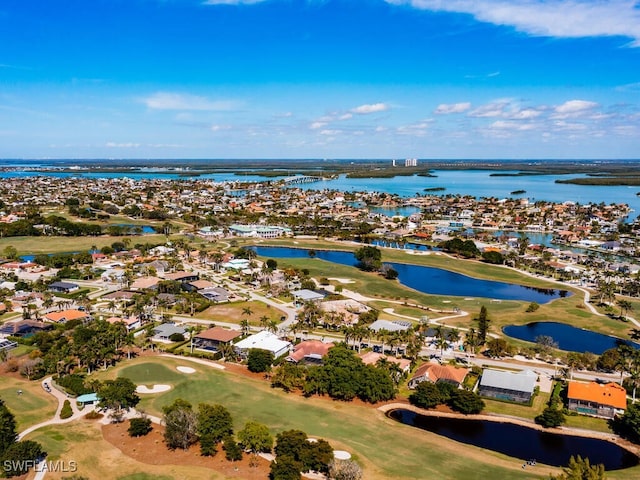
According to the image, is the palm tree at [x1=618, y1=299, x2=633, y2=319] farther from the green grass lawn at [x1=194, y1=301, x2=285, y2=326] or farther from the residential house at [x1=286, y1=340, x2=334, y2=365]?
the green grass lawn at [x1=194, y1=301, x2=285, y2=326]

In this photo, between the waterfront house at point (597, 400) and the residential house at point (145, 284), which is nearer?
the waterfront house at point (597, 400)

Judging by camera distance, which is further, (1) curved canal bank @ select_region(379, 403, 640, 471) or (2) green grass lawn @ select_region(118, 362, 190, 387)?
(2) green grass lawn @ select_region(118, 362, 190, 387)

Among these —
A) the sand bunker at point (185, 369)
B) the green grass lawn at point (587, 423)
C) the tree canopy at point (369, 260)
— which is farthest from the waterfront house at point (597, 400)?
the tree canopy at point (369, 260)

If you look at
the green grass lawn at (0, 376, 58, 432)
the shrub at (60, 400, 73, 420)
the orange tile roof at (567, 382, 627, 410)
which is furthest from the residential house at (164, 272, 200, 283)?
the orange tile roof at (567, 382, 627, 410)

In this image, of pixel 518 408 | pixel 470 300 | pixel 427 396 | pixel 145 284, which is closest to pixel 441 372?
pixel 427 396

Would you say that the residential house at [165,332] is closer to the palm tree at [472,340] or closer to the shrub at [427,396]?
the shrub at [427,396]

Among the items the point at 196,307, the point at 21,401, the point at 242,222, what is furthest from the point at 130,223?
the point at 21,401

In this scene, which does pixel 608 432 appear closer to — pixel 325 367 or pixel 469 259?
pixel 325 367
